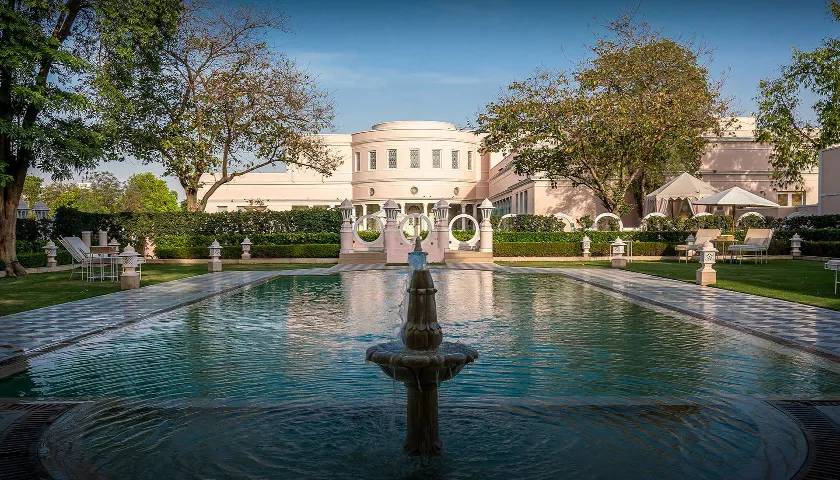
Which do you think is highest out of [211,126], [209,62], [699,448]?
[209,62]

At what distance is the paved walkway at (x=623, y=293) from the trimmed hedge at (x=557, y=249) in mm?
11875

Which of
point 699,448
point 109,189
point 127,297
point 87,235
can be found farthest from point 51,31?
point 109,189

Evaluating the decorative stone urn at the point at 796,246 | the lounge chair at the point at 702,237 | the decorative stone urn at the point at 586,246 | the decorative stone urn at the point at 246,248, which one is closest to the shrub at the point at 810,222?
the decorative stone urn at the point at 796,246

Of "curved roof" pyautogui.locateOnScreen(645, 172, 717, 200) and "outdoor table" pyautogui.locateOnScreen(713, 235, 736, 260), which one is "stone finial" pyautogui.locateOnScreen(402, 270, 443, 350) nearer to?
"outdoor table" pyautogui.locateOnScreen(713, 235, 736, 260)

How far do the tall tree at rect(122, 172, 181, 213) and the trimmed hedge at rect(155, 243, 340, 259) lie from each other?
143ft

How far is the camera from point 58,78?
71.2 ft

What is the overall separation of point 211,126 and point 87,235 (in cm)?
835

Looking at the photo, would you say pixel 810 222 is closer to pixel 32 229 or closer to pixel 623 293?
pixel 623 293

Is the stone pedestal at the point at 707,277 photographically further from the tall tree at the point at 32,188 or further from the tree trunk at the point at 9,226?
the tall tree at the point at 32,188

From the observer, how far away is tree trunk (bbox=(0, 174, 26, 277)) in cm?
2123

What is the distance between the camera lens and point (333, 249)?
1196 inches

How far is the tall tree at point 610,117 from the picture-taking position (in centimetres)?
3341

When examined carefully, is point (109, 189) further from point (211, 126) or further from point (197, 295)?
point (197, 295)

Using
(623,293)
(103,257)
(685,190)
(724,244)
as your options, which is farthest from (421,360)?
(685,190)
